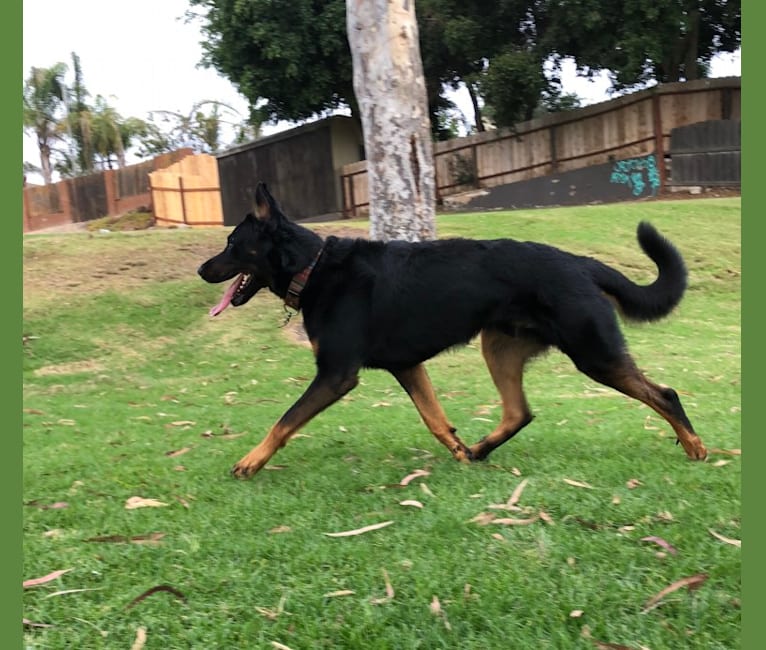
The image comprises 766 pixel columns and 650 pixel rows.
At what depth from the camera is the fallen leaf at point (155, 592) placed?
2660mm

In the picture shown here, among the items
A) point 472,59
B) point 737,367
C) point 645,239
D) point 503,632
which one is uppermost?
point 472,59

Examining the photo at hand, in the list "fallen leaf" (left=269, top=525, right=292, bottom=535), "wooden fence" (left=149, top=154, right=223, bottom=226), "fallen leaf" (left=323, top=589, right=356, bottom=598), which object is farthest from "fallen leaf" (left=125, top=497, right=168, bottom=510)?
"wooden fence" (left=149, top=154, right=223, bottom=226)

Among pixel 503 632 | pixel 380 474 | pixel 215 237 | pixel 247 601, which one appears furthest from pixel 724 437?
pixel 215 237

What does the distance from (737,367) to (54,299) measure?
9612mm

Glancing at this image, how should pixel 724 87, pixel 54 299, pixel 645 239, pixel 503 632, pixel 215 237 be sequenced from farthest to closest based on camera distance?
pixel 724 87 → pixel 215 237 → pixel 54 299 → pixel 645 239 → pixel 503 632

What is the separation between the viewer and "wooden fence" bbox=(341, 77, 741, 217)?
71.0 ft

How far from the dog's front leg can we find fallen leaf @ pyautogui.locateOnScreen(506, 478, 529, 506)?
4.14 ft

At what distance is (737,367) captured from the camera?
7688 mm

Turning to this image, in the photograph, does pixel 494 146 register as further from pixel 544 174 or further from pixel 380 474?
pixel 380 474

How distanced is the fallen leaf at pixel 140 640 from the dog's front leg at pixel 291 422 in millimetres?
1825

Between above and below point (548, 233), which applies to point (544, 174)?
above

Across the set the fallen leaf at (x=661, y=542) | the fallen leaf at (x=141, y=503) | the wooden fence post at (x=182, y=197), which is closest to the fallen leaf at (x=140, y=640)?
the fallen leaf at (x=141, y=503)

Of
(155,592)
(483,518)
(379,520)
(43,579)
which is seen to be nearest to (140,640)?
(155,592)

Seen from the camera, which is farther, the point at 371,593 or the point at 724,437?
the point at 724,437
